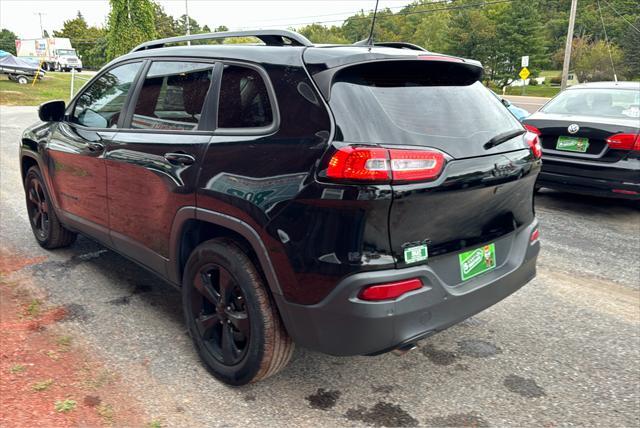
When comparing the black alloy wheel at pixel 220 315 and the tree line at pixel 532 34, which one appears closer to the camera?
the black alloy wheel at pixel 220 315

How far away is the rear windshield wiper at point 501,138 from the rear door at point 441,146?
0.01m

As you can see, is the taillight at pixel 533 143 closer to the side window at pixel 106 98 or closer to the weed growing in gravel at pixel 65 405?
the side window at pixel 106 98

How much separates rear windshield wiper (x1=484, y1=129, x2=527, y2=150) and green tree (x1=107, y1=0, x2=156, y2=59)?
79.3 ft

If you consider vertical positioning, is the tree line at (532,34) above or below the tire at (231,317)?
above

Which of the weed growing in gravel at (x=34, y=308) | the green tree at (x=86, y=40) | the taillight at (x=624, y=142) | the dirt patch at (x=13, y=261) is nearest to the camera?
the weed growing in gravel at (x=34, y=308)

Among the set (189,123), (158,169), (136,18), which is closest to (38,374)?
(158,169)

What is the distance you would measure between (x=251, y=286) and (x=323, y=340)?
0.44 metres

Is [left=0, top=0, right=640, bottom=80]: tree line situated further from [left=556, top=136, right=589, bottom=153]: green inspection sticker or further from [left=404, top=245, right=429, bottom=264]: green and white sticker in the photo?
[left=404, top=245, right=429, bottom=264]: green and white sticker

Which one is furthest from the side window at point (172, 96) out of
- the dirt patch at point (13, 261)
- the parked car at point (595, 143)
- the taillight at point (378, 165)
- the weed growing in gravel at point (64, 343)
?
the parked car at point (595, 143)

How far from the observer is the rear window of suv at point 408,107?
2.19 m

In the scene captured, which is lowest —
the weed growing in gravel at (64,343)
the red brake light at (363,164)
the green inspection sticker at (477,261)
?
the weed growing in gravel at (64,343)

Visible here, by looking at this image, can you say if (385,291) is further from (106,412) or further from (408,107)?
(106,412)

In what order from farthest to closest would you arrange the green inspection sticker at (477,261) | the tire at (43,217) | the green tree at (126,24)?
1. the green tree at (126,24)
2. the tire at (43,217)
3. the green inspection sticker at (477,261)

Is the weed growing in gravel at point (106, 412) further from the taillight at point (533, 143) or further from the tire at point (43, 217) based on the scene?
the taillight at point (533, 143)
